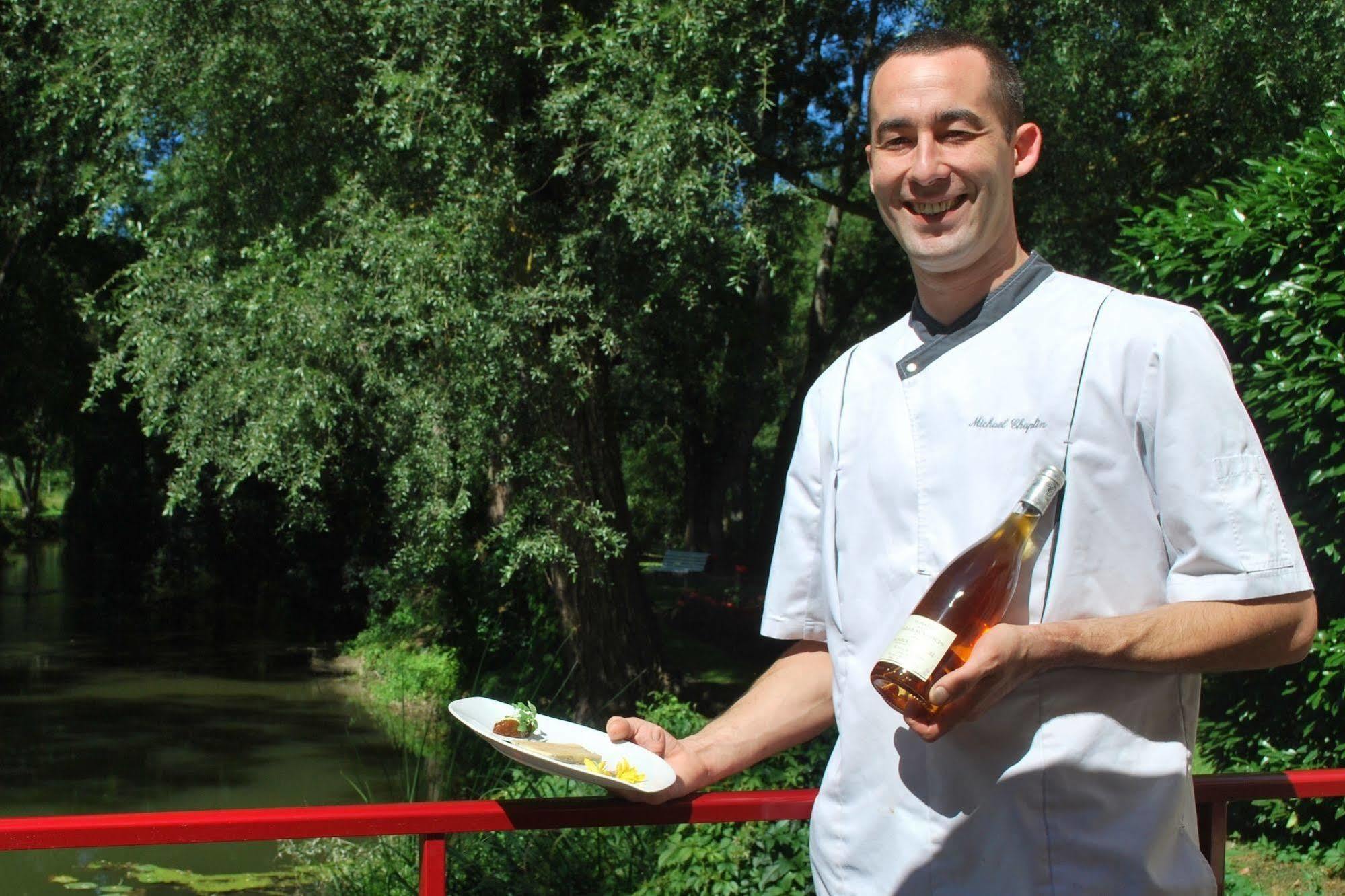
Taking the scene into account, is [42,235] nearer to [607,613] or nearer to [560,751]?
[607,613]

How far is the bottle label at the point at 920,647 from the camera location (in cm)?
155

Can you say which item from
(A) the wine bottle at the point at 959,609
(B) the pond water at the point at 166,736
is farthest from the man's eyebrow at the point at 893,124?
(B) the pond water at the point at 166,736

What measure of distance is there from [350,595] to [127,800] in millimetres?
11095

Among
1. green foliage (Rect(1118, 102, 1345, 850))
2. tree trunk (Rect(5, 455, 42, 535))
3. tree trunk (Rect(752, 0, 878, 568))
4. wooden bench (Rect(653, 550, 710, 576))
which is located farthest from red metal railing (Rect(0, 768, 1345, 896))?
tree trunk (Rect(5, 455, 42, 535))

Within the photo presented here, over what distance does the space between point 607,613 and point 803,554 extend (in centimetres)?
960

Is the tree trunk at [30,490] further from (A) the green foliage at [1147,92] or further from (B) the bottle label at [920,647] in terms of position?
(B) the bottle label at [920,647]

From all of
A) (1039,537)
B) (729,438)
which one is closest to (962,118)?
(1039,537)

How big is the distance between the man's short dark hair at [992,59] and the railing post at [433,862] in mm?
1369

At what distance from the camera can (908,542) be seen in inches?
68.7

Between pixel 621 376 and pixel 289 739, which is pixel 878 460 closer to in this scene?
pixel 621 376

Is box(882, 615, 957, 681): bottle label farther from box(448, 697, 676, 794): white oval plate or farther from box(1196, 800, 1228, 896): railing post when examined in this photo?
box(1196, 800, 1228, 896): railing post

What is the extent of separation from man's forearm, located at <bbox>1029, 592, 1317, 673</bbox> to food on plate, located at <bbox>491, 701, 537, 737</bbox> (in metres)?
0.89

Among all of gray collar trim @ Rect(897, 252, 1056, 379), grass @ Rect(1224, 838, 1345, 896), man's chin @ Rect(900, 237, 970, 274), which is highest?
man's chin @ Rect(900, 237, 970, 274)

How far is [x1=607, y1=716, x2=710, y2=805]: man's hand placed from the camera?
2043 mm
